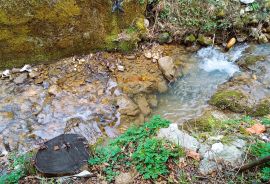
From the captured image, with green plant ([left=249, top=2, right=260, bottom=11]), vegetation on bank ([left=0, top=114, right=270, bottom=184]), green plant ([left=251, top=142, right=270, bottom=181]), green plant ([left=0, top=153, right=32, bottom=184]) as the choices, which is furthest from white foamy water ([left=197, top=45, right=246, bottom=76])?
green plant ([left=0, top=153, right=32, bottom=184])

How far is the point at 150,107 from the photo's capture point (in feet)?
16.6

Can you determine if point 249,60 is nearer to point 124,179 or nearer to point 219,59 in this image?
point 219,59

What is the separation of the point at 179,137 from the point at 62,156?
1463 mm

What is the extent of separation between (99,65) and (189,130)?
2565mm

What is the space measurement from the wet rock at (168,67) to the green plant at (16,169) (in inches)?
119

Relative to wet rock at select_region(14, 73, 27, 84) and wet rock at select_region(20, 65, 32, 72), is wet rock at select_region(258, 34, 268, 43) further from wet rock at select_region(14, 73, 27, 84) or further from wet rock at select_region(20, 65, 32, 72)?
A: wet rock at select_region(14, 73, 27, 84)

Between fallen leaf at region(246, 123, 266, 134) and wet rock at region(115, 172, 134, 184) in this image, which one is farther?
fallen leaf at region(246, 123, 266, 134)

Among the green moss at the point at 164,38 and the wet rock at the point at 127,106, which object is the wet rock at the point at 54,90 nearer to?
the wet rock at the point at 127,106

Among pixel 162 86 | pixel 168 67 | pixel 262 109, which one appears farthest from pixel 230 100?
pixel 168 67

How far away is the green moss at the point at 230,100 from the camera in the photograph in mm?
4820

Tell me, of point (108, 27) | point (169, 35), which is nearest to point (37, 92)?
point (108, 27)

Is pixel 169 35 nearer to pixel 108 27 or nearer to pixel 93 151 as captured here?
pixel 108 27

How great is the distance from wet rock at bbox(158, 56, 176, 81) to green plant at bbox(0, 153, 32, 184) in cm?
303

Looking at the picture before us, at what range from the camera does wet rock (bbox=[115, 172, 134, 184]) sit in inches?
124
